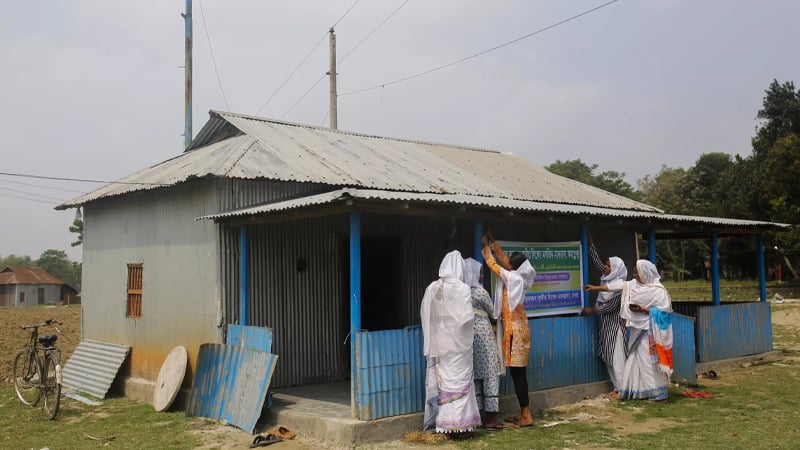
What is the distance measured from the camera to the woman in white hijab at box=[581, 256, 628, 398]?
8.70 meters

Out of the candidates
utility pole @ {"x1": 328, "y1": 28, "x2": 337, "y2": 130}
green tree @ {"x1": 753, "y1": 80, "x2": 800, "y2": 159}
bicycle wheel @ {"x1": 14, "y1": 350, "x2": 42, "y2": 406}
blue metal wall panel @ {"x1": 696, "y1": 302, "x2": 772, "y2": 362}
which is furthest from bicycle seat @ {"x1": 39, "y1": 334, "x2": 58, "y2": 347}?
green tree @ {"x1": 753, "y1": 80, "x2": 800, "y2": 159}

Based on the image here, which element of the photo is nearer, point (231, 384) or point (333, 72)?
point (231, 384)

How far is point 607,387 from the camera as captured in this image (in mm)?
8938

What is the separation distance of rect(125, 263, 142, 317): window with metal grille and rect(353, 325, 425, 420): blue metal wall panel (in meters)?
5.05

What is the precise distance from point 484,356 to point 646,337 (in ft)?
9.11

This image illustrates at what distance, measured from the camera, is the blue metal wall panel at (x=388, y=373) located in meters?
6.43

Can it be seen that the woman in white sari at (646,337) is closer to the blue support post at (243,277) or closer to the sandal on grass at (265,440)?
the sandal on grass at (265,440)

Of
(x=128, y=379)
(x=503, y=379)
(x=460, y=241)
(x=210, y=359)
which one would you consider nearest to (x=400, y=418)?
(x=503, y=379)

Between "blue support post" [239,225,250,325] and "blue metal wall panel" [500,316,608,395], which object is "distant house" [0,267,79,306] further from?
"blue metal wall panel" [500,316,608,395]

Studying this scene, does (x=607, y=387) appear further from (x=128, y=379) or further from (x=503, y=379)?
(x=128, y=379)

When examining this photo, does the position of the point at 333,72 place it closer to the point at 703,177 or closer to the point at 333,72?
the point at 333,72

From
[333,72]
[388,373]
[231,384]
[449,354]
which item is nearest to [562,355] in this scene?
[449,354]

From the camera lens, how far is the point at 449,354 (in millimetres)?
6562

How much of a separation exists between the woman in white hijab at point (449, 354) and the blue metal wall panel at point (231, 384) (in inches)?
66.6
